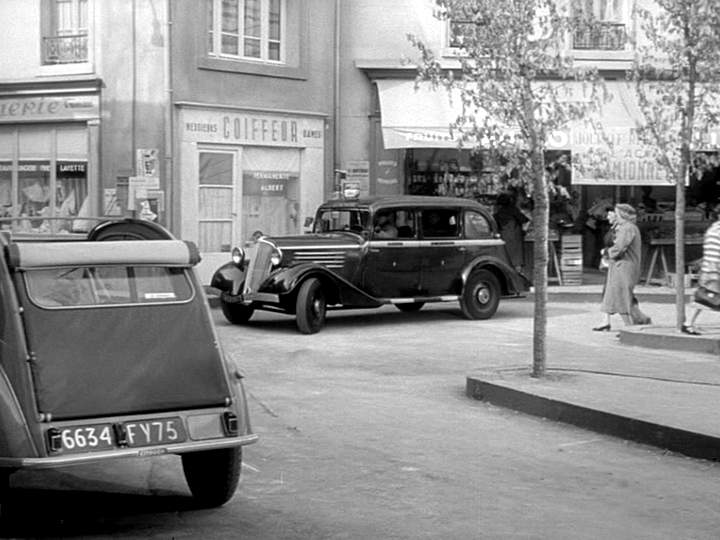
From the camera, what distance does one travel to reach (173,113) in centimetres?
2033

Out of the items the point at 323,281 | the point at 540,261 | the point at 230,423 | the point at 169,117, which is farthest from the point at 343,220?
the point at 230,423

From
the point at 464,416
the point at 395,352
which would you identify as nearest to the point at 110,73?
the point at 395,352

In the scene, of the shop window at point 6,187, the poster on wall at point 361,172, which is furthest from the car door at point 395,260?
the shop window at point 6,187

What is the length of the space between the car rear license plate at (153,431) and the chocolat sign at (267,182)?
15.5 m

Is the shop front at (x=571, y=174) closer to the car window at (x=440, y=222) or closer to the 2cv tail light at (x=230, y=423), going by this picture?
the car window at (x=440, y=222)

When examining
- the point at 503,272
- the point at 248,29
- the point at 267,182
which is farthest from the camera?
the point at 267,182

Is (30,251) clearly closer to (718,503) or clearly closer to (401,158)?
(718,503)

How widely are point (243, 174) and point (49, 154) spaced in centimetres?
344

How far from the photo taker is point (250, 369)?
493 inches

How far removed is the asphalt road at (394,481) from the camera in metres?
6.42

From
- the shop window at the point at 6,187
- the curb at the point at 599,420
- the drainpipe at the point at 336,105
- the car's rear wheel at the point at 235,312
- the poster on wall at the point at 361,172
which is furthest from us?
the poster on wall at the point at 361,172

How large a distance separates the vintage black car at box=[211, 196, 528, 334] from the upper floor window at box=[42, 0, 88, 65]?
6.37 m

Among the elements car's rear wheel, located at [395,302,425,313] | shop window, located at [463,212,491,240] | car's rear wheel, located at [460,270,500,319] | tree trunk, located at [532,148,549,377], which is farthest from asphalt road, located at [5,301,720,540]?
car's rear wheel, located at [395,302,425,313]

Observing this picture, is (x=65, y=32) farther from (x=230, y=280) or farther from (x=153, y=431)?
(x=153, y=431)
